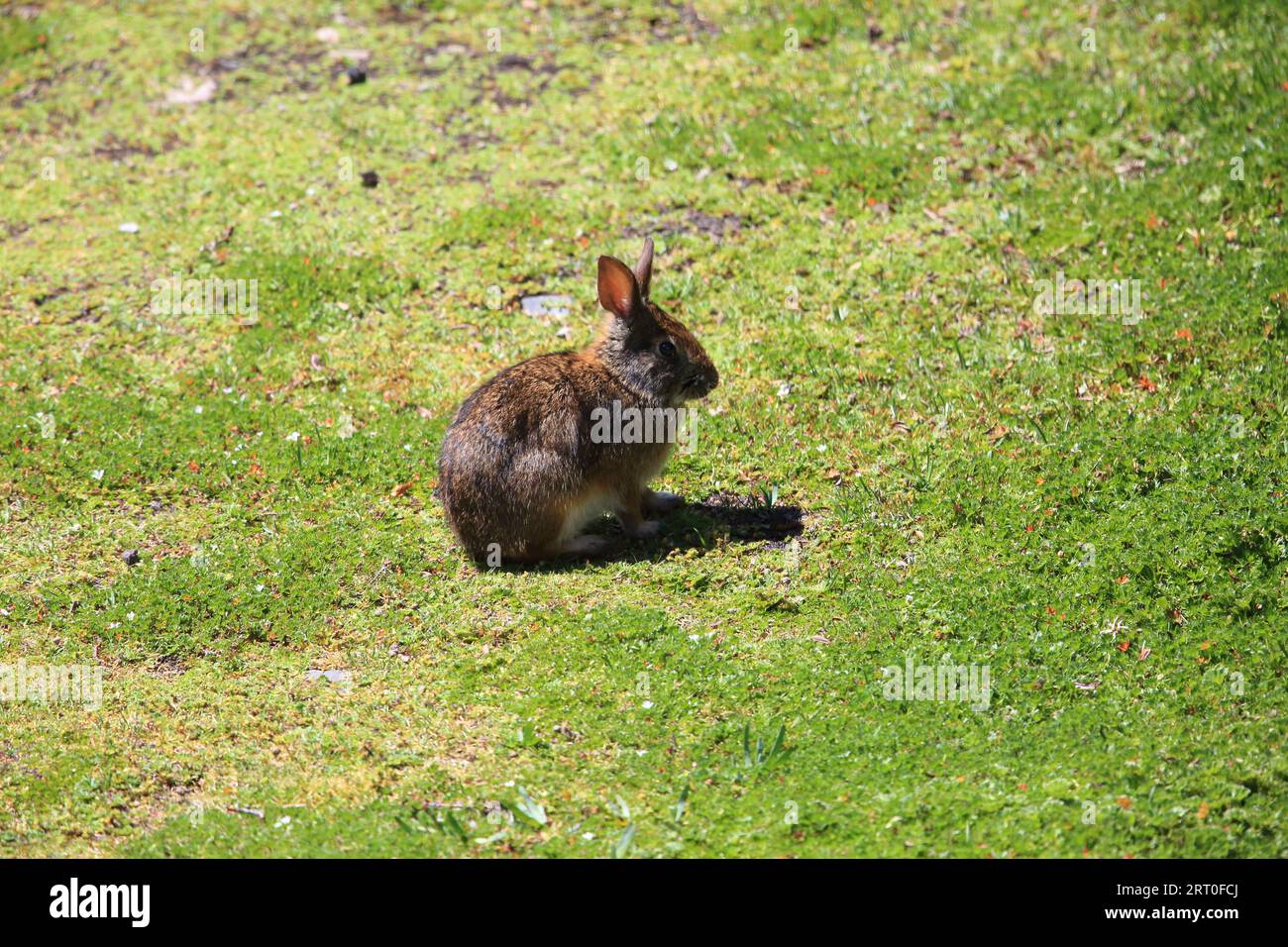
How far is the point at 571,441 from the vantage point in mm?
9281

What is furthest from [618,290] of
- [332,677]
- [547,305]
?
[332,677]

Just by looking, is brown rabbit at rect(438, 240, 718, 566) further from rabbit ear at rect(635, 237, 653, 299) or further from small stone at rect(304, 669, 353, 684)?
small stone at rect(304, 669, 353, 684)

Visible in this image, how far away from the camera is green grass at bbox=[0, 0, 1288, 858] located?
24.3ft

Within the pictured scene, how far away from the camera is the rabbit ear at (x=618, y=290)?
9344 mm

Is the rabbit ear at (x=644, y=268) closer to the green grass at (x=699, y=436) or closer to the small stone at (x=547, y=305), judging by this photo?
the green grass at (x=699, y=436)

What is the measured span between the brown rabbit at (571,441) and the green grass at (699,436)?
1.15 ft

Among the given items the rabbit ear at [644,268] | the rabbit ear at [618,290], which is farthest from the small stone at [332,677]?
the rabbit ear at [644,268]

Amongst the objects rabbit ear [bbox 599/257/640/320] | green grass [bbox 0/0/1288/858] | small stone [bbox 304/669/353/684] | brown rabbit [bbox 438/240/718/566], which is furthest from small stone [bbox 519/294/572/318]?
small stone [bbox 304/669/353/684]

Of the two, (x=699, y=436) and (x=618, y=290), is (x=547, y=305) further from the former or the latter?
(x=618, y=290)

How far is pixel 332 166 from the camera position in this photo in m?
14.2

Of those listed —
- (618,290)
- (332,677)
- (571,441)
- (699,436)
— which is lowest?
(332,677)

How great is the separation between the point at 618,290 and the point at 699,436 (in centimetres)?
172

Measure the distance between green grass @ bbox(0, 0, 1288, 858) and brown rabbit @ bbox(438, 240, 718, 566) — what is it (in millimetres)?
349

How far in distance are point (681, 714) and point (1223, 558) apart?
3.65 meters
